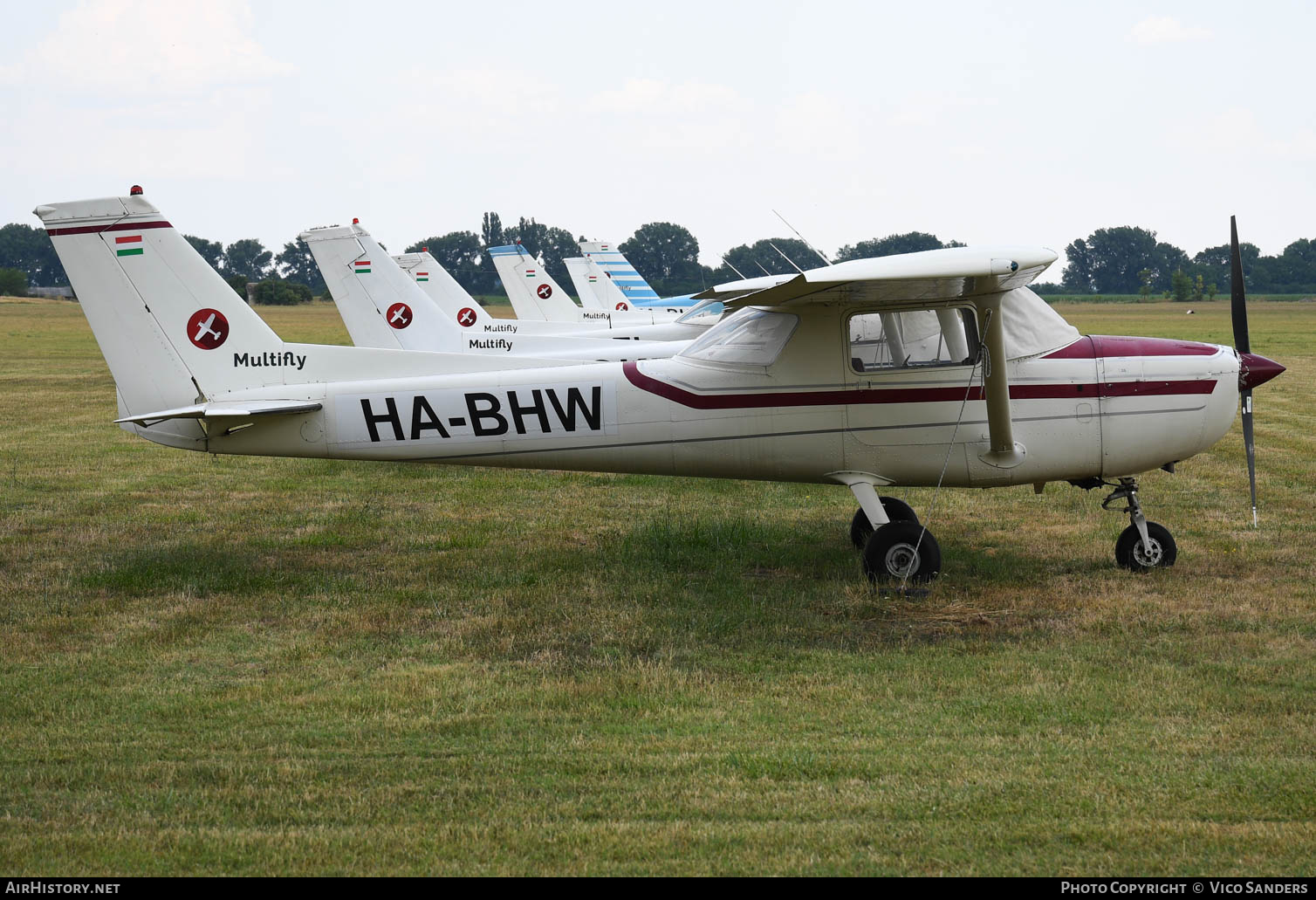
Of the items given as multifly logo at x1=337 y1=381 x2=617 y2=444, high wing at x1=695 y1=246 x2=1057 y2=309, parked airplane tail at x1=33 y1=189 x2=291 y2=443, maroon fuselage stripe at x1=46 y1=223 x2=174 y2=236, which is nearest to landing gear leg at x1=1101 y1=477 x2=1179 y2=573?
high wing at x1=695 y1=246 x2=1057 y2=309

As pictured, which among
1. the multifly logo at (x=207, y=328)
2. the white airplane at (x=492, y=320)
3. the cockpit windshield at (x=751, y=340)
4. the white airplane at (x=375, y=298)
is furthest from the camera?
the white airplane at (x=492, y=320)

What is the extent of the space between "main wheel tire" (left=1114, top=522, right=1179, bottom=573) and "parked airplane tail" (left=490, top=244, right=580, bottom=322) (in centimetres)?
2209

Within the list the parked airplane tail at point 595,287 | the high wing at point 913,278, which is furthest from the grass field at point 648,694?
the parked airplane tail at point 595,287

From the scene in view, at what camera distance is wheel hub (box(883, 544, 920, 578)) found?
823 cm

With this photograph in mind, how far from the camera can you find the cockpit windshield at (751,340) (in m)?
8.52

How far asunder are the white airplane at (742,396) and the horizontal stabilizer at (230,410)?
0.02 metres

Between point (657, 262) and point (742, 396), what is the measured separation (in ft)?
292

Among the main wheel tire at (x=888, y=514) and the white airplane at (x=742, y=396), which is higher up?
the white airplane at (x=742, y=396)

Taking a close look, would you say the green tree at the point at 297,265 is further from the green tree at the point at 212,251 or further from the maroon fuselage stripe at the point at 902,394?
the maroon fuselage stripe at the point at 902,394

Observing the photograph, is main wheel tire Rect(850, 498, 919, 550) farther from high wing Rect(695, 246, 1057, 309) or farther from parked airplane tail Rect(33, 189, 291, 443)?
parked airplane tail Rect(33, 189, 291, 443)

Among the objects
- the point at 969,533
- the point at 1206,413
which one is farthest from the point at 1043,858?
the point at 969,533

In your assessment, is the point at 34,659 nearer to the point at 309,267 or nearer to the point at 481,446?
the point at 481,446

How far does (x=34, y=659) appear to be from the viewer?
659 cm
